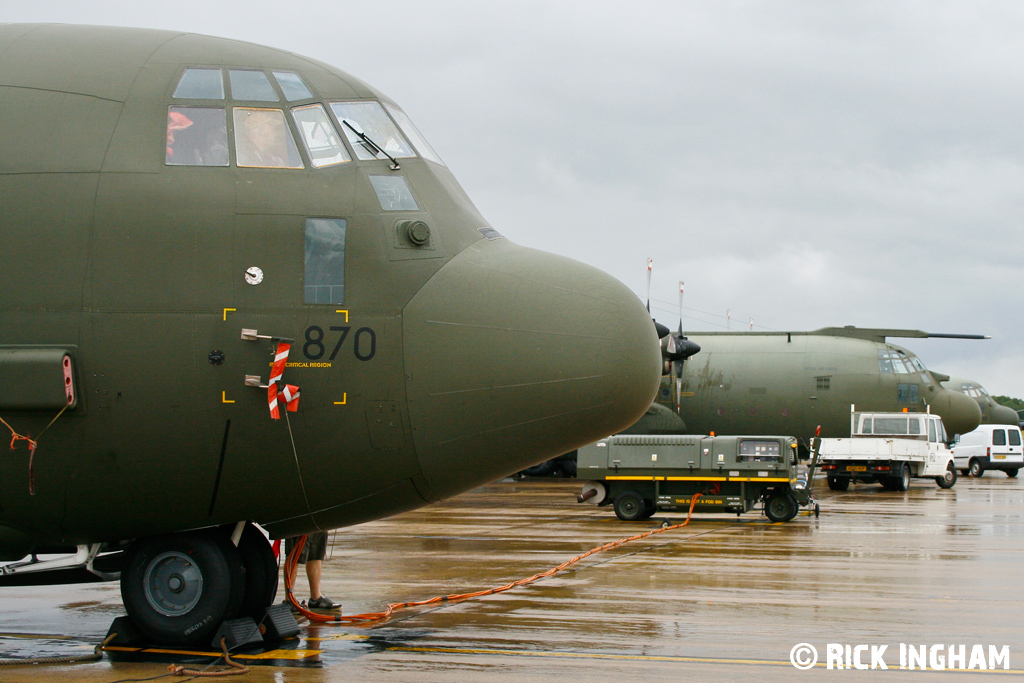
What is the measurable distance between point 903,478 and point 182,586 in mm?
28463

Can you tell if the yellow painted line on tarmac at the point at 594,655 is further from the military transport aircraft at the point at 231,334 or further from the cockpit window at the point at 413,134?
the cockpit window at the point at 413,134

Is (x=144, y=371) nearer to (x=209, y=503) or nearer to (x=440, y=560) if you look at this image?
(x=209, y=503)

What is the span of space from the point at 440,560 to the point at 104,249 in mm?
8454

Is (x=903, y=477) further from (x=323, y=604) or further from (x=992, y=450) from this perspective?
(x=323, y=604)

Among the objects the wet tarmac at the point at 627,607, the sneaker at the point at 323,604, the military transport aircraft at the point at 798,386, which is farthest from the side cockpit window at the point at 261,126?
the military transport aircraft at the point at 798,386

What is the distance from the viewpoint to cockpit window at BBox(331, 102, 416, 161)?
28.3ft

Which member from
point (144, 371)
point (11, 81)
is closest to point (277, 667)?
point (144, 371)

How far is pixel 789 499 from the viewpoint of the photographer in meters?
21.6

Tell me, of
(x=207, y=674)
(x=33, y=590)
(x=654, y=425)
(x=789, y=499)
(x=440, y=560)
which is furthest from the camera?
(x=654, y=425)

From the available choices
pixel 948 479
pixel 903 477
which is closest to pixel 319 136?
pixel 903 477

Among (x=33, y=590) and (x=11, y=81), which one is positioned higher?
(x=11, y=81)

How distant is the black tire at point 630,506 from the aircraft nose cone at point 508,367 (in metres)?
13.6

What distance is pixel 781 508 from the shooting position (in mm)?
Answer: 21703

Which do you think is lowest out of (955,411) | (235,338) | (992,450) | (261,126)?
(992,450)
